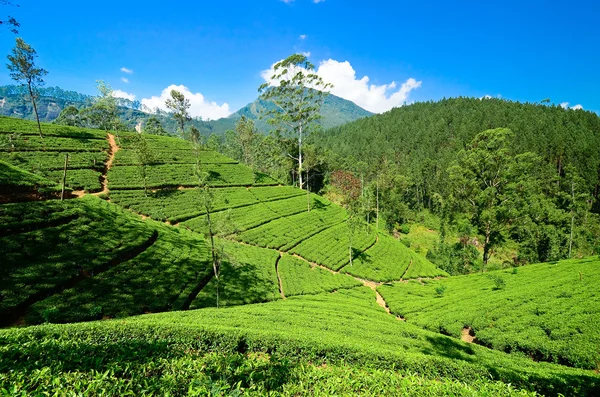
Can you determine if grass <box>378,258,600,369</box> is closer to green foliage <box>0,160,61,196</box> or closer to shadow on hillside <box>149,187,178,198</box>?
shadow on hillside <box>149,187,178,198</box>

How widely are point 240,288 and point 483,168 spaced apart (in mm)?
40687

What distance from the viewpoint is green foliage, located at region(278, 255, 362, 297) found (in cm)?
2686

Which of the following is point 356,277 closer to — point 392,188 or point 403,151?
point 392,188

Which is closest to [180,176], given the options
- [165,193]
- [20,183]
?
[165,193]

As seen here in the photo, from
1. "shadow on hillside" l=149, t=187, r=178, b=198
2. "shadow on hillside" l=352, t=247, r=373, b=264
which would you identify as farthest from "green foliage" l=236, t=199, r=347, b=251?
"shadow on hillside" l=149, t=187, r=178, b=198

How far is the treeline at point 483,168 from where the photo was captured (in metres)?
40.7

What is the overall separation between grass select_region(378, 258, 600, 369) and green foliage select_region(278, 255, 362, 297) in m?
6.06

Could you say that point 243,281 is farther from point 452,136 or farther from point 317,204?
point 452,136

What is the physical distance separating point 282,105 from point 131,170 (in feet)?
104

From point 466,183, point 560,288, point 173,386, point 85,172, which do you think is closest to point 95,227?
point 85,172

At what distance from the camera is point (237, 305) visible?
864 inches

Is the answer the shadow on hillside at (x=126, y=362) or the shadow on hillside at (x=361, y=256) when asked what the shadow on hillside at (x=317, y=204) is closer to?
the shadow on hillside at (x=361, y=256)

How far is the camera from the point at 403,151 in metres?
134

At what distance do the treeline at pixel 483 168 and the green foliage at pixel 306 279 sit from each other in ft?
84.9
